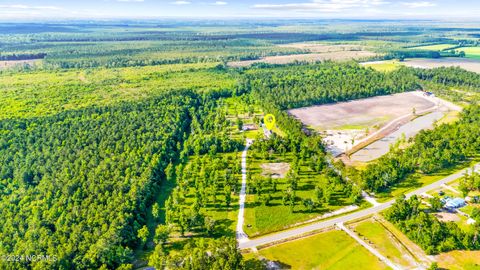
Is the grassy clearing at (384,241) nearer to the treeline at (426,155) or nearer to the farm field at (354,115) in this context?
the treeline at (426,155)

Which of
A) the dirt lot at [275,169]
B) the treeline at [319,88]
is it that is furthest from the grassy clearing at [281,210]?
the treeline at [319,88]

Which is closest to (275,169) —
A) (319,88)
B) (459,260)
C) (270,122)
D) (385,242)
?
(270,122)

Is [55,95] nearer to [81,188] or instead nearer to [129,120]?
[129,120]

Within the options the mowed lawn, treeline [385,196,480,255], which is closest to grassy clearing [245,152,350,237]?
the mowed lawn

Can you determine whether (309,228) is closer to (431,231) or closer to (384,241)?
(384,241)

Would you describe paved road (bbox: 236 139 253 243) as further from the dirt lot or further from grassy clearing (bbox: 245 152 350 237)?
the dirt lot

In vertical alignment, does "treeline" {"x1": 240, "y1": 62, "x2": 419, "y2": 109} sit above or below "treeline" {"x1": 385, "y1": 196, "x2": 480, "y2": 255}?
above
